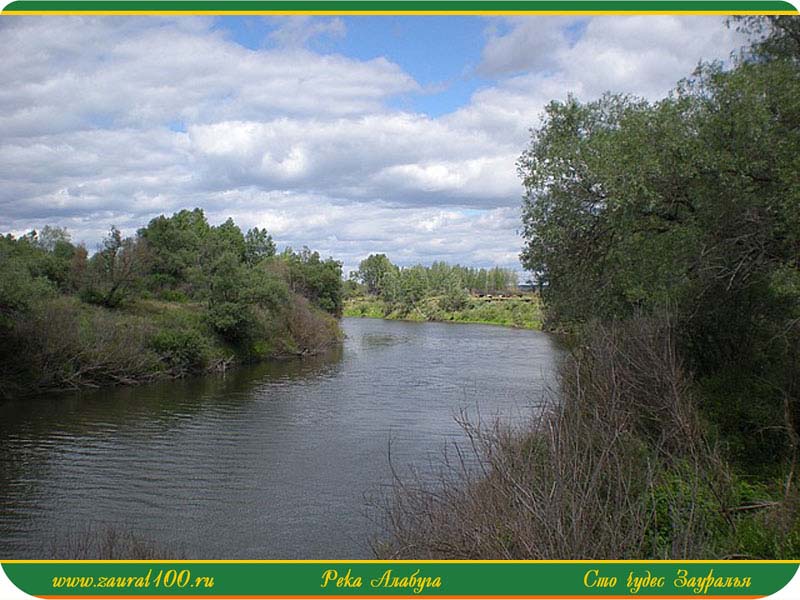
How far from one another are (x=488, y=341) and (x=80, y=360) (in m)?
33.3

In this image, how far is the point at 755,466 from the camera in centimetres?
1321

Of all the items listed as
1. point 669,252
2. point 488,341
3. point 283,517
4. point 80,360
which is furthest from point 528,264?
point 488,341

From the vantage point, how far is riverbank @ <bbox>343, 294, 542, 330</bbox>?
79188 millimetres

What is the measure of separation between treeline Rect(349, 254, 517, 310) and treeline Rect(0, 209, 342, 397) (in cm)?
3777

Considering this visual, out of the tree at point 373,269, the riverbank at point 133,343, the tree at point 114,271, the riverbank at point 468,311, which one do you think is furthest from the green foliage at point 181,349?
the tree at point 373,269

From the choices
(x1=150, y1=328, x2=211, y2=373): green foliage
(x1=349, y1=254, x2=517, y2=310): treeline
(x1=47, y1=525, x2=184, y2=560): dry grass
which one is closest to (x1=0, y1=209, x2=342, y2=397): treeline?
(x1=150, y1=328, x2=211, y2=373): green foliage

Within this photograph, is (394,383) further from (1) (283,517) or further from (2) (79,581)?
(2) (79,581)

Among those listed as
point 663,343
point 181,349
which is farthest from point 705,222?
point 181,349

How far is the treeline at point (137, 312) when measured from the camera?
30.0 m

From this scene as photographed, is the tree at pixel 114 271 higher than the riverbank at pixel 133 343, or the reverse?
the tree at pixel 114 271

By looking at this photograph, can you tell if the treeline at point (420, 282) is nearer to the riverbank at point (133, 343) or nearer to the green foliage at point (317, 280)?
the green foliage at point (317, 280)
